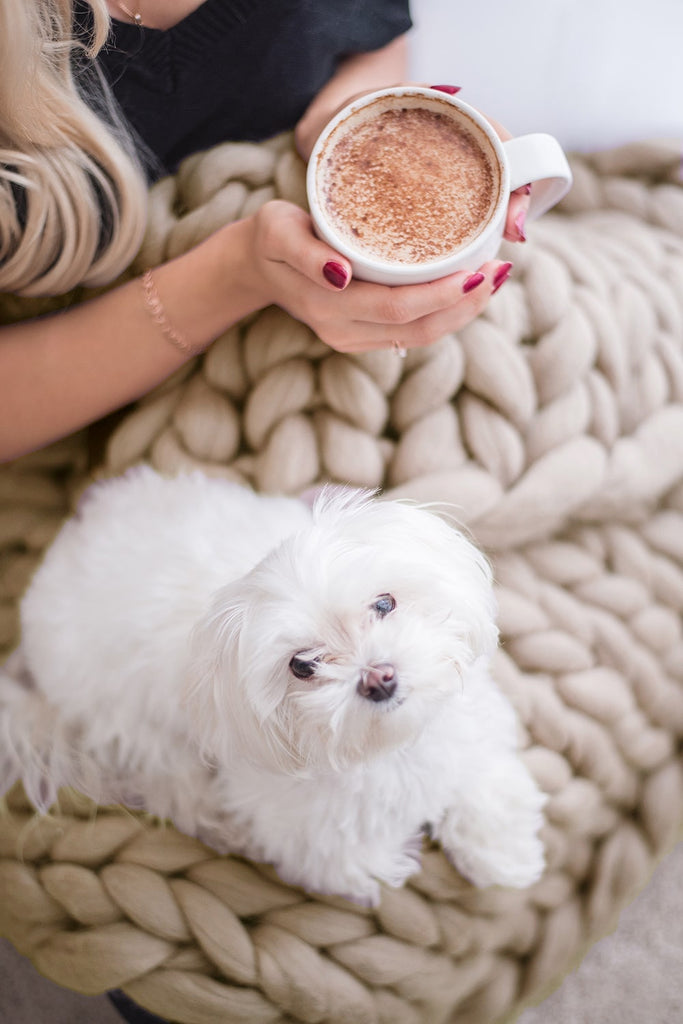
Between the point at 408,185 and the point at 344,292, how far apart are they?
3.9 inches

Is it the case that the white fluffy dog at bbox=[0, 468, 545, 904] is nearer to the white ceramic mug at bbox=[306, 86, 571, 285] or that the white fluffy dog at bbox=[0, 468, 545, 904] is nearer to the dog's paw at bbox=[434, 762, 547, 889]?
the dog's paw at bbox=[434, 762, 547, 889]

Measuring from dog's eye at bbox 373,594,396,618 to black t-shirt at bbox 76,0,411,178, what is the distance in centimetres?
64

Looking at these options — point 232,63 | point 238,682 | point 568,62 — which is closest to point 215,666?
A: point 238,682

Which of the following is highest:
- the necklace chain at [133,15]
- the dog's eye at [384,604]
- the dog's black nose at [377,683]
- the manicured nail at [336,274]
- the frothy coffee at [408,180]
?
the necklace chain at [133,15]

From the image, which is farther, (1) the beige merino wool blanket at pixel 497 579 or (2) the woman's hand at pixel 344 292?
(1) the beige merino wool blanket at pixel 497 579

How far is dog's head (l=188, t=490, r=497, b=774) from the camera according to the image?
1.93 ft

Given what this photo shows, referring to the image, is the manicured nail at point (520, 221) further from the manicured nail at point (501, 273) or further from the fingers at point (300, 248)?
the fingers at point (300, 248)

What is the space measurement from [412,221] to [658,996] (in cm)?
104

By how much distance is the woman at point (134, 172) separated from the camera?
766 mm

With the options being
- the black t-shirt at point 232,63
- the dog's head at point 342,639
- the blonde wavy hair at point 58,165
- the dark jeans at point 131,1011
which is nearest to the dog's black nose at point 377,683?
the dog's head at point 342,639

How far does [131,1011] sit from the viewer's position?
826mm

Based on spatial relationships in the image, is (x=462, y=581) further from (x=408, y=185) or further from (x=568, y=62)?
(x=568, y=62)

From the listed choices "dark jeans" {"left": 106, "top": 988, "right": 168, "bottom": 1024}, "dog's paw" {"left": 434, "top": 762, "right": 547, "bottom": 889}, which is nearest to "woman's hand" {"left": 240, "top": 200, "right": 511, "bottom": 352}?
"dog's paw" {"left": 434, "top": 762, "right": 547, "bottom": 889}

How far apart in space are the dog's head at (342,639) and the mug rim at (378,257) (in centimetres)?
20
